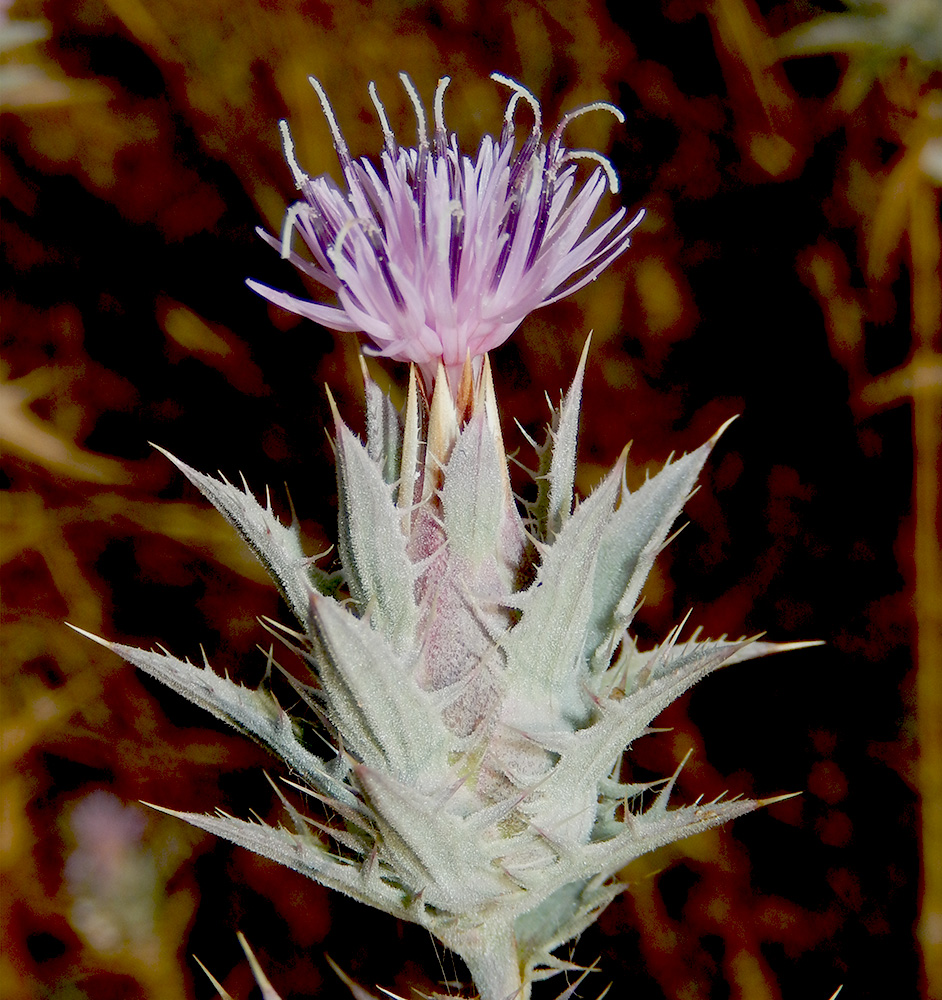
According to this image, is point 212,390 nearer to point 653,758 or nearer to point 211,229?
point 211,229

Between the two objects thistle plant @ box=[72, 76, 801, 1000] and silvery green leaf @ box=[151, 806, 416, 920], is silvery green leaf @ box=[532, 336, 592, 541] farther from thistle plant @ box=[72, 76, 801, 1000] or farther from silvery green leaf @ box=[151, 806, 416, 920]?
silvery green leaf @ box=[151, 806, 416, 920]

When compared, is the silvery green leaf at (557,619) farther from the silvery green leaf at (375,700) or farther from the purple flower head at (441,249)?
the purple flower head at (441,249)

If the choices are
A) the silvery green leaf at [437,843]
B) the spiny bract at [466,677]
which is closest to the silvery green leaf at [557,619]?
the spiny bract at [466,677]

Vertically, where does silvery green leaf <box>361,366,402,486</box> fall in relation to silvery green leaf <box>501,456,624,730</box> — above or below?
above

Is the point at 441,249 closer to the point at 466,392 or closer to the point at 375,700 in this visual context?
the point at 466,392

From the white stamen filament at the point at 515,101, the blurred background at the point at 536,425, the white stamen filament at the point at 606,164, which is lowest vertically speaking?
the blurred background at the point at 536,425

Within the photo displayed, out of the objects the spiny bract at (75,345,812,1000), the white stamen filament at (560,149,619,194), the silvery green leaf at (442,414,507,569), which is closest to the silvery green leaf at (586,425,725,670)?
the spiny bract at (75,345,812,1000)

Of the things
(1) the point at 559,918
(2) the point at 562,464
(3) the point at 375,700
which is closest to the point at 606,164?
(2) the point at 562,464
